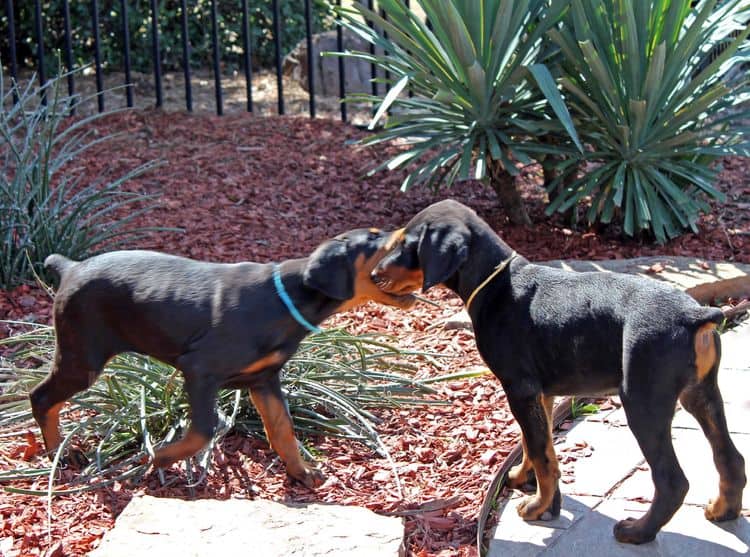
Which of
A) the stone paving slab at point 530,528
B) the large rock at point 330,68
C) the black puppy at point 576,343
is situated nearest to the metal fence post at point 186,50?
the large rock at point 330,68

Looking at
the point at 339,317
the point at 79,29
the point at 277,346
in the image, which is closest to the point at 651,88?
the point at 339,317

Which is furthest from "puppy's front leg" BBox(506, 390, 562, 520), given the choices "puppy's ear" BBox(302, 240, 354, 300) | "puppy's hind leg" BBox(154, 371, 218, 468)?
"puppy's hind leg" BBox(154, 371, 218, 468)

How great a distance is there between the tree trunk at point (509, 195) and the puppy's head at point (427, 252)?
10.5ft

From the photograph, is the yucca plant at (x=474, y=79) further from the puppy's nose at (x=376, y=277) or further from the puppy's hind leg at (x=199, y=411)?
the puppy's hind leg at (x=199, y=411)

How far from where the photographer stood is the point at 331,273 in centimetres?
378

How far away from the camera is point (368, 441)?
4.40m

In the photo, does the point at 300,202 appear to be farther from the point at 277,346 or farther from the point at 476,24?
the point at 277,346

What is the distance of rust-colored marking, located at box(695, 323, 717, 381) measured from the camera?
128 inches

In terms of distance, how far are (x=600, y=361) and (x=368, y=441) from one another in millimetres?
1309

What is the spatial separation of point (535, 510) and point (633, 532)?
1.23 ft

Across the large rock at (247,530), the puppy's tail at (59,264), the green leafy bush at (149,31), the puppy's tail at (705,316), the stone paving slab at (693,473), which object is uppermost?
the green leafy bush at (149,31)

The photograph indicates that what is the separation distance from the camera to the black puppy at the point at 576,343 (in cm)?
328

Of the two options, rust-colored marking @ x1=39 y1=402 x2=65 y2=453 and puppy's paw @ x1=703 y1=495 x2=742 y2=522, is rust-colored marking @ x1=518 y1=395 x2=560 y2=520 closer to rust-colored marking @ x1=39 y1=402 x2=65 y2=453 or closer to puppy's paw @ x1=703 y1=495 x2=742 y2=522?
→ puppy's paw @ x1=703 y1=495 x2=742 y2=522

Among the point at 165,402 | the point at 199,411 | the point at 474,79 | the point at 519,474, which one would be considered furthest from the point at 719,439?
the point at 474,79
